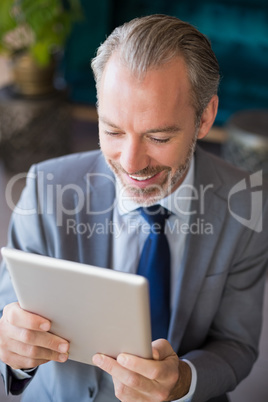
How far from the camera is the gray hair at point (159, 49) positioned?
999 mm

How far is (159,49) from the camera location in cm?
100

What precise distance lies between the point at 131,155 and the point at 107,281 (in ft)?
1.05

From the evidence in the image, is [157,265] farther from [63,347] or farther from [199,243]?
[63,347]

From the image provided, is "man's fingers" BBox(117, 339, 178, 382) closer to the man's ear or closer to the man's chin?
the man's chin

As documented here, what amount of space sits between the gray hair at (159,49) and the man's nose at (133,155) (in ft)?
0.46

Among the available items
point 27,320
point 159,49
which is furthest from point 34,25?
point 27,320

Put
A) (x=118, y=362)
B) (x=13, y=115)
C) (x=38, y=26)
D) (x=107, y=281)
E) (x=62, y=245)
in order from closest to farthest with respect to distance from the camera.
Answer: (x=107, y=281) → (x=118, y=362) → (x=62, y=245) → (x=38, y=26) → (x=13, y=115)

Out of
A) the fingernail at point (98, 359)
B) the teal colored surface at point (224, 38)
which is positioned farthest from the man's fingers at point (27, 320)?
the teal colored surface at point (224, 38)

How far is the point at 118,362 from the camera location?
3.16 feet

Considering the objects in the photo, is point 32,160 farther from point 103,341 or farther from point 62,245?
point 103,341

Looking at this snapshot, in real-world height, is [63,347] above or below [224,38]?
above

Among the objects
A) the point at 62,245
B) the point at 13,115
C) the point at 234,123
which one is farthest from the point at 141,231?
the point at 13,115

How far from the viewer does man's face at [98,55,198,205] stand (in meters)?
1.01

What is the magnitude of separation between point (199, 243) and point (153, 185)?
0.22m
